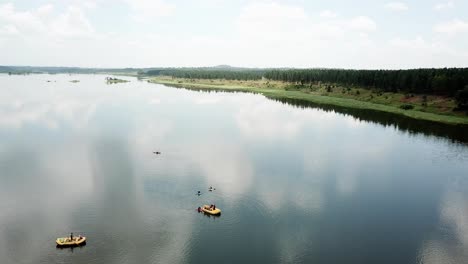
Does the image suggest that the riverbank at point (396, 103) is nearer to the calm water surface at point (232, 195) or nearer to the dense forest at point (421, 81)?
the dense forest at point (421, 81)

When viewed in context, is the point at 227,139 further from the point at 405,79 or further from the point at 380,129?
the point at 405,79

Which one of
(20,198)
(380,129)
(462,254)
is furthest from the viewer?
(380,129)

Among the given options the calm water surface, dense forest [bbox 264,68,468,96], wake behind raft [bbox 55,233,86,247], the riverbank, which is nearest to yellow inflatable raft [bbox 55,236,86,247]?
wake behind raft [bbox 55,233,86,247]

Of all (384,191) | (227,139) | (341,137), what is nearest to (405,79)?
(341,137)

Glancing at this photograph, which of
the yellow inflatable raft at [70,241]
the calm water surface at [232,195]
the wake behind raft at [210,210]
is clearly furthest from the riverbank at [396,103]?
the yellow inflatable raft at [70,241]

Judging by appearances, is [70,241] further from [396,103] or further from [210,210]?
[396,103]

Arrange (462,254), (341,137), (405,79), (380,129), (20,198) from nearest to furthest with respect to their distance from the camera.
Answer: (462,254) < (20,198) < (341,137) < (380,129) < (405,79)
